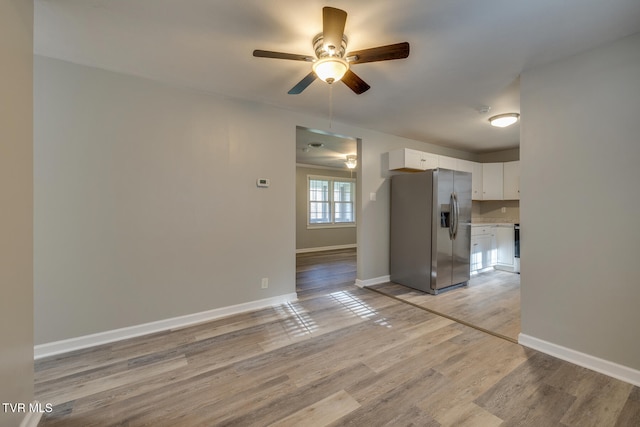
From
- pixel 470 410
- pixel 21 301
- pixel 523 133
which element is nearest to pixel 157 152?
pixel 21 301

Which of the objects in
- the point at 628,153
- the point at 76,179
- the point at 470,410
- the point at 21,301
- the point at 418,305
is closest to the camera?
the point at 21,301

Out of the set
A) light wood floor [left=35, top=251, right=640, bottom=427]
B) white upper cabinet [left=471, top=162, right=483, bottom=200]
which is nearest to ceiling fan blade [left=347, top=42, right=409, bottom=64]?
light wood floor [left=35, top=251, right=640, bottom=427]

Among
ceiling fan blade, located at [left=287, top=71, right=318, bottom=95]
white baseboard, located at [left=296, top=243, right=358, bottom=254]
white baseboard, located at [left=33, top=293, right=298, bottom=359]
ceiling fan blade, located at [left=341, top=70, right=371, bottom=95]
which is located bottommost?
white baseboard, located at [left=33, top=293, right=298, bottom=359]

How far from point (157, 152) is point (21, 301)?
1.65 m

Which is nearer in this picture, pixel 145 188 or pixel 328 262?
pixel 145 188

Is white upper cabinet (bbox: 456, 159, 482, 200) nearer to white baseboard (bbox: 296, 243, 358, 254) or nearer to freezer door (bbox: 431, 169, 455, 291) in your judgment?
freezer door (bbox: 431, 169, 455, 291)

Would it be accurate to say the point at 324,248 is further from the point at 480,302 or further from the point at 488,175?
the point at 480,302

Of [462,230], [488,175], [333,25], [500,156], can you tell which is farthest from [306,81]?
[500,156]

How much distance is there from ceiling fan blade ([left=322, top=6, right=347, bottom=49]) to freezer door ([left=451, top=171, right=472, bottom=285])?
308 centimetres

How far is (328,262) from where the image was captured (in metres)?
5.96

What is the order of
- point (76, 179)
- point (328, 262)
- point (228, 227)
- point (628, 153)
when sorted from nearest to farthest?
point (628, 153) → point (76, 179) → point (228, 227) → point (328, 262)

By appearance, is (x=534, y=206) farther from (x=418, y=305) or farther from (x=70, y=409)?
(x=70, y=409)

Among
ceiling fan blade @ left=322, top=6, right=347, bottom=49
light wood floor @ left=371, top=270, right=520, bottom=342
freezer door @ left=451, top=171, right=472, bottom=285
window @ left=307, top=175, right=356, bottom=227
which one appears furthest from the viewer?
window @ left=307, top=175, right=356, bottom=227

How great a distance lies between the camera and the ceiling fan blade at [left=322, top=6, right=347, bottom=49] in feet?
4.76
